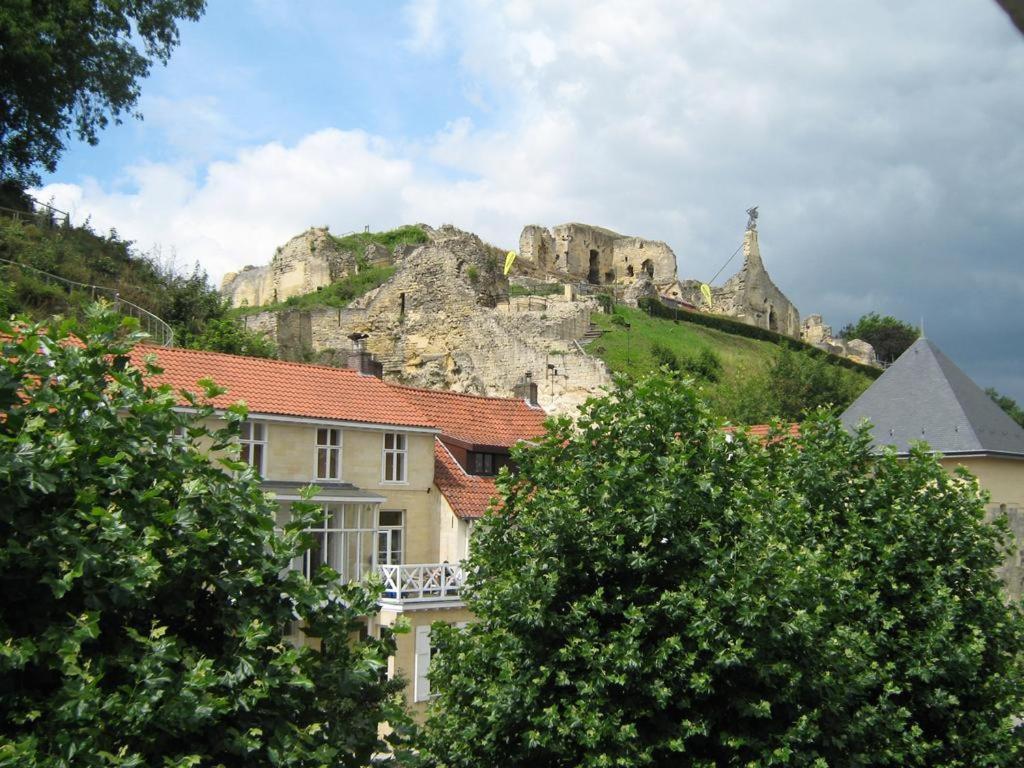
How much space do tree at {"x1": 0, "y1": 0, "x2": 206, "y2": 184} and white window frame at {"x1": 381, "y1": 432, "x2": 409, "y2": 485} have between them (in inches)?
616

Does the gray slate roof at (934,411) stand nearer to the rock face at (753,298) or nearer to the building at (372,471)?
the building at (372,471)

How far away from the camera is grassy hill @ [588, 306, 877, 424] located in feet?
142

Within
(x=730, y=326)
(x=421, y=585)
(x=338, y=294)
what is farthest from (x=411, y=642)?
(x=730, y=326)

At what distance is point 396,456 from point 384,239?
45.7 m

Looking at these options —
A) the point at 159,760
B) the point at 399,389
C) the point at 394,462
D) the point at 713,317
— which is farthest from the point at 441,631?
the point at 713,317

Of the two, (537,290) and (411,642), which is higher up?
(537,290)

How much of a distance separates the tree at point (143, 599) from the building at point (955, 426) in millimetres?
18910

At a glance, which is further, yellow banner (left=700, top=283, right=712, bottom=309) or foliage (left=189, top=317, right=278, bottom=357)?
yellow banner (left=700, top=283, right=712, bottom=309)

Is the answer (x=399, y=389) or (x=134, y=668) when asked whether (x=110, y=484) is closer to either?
(x=134, y=668)

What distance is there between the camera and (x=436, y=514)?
2644 centimetres

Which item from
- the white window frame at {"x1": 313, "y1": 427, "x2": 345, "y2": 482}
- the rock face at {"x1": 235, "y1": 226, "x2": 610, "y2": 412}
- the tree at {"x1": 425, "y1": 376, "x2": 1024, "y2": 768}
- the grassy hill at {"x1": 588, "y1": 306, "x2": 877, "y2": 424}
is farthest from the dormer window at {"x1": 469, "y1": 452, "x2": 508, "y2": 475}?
the rock face at {"x1": 235, "y1": 226, "x2": 610, "y2": 412}

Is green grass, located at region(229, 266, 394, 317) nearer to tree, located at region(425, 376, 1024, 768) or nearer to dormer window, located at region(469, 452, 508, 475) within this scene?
dormer window, located at region(469, 452, 508, 475)

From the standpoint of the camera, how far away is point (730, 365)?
5250 centimetres

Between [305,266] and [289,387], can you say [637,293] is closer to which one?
[305,266]
